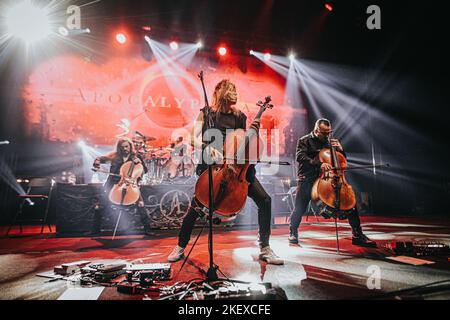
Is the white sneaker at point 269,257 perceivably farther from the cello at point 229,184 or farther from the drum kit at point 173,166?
the drum kit at point 173,166

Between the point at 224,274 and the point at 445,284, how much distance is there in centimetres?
195

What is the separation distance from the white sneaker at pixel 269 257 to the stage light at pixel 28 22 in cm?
1115

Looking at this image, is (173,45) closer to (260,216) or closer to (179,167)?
(179,167)

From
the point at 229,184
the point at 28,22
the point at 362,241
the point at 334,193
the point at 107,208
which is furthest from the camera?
the point at 28,22

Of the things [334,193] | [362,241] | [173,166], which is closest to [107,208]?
[173,166]

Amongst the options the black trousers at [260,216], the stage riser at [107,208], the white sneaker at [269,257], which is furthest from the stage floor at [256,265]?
the stage riser at [107,208]

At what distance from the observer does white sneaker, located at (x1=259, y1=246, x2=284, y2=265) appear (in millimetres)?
2985

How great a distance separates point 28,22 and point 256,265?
11.5m

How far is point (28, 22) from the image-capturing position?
30.2 ft

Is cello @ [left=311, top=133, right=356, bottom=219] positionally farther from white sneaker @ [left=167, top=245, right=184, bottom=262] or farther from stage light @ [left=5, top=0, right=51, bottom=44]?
stage light @ [left=5, top=0, right=51, bottom=44]

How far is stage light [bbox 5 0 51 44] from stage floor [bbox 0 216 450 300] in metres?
8.22

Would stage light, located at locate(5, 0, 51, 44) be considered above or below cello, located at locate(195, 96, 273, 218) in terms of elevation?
above

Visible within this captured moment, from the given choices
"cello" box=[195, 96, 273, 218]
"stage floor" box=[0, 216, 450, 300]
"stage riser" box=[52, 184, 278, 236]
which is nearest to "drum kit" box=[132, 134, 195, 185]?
"stage riser" box=[52, 184, 278, 236]
